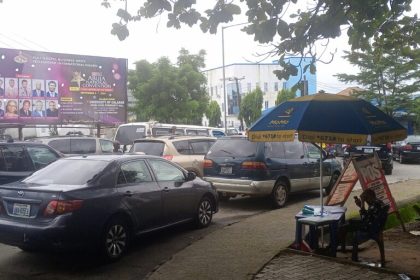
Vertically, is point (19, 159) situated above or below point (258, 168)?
above

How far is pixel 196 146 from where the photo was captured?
13.3 m

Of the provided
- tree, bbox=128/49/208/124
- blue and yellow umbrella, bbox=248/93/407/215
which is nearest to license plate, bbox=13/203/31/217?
blue and yellow umbrella, bbox=248/93/407/215

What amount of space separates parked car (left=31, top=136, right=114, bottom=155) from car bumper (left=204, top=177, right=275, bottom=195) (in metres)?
4.05

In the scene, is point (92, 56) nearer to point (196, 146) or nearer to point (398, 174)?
point (196, 146)

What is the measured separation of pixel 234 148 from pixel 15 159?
14.7ft

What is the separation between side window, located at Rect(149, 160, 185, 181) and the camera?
7.82 meters

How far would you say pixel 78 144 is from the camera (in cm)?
1408

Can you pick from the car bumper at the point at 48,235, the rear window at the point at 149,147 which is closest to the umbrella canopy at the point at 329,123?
the car bumper at the point at 48,235

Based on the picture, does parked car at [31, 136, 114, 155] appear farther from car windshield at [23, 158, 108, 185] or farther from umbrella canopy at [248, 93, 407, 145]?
umbrella canopy at [248, 93, 407, 145]

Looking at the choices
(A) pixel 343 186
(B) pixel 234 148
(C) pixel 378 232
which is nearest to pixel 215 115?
(B) pixel 234 148

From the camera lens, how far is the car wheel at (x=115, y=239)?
640 centimetres

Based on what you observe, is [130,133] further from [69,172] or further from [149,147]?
[69,172]

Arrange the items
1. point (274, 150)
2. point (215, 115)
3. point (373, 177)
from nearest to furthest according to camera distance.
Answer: point (373, 177), point (274, 150), point (215, 115)

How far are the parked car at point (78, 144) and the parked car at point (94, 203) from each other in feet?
20.1
